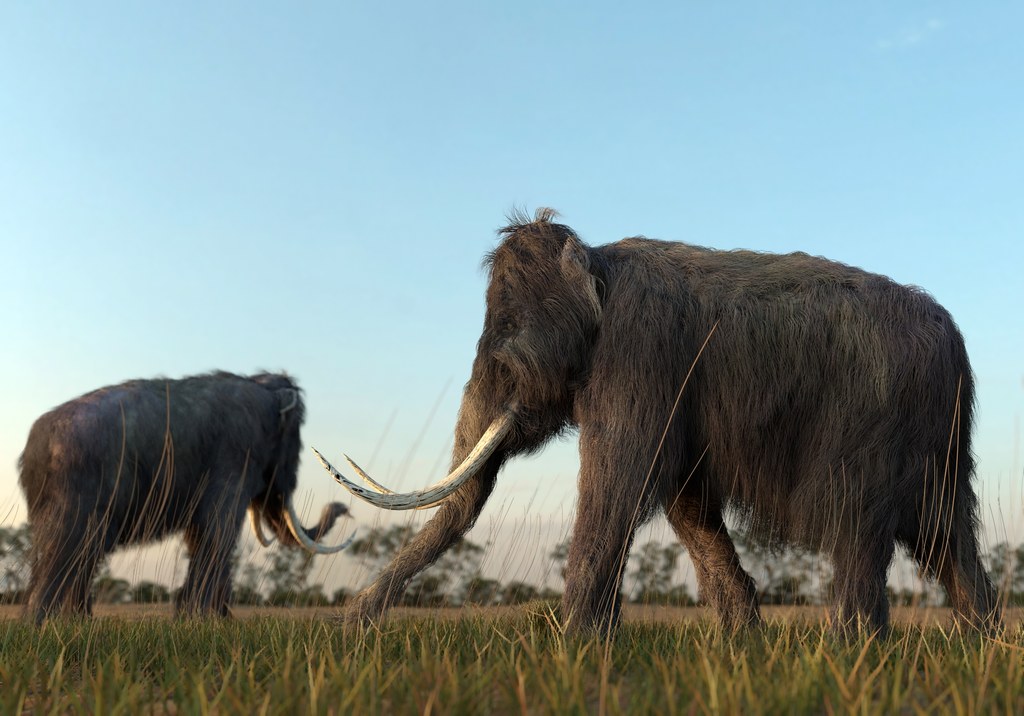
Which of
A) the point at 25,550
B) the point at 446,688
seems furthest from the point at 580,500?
the point at 25,550

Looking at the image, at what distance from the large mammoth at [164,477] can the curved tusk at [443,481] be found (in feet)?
8.78

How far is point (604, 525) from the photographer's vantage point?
409 cm

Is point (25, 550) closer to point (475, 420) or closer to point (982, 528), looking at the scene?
point (475, 420)

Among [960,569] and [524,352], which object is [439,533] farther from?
[960,569]

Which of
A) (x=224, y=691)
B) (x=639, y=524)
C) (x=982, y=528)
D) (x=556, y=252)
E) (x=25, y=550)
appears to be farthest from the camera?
(x=25, y=550)

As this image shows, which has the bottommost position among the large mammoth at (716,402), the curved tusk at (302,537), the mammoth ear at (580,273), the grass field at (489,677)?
the grass field at (489,677)

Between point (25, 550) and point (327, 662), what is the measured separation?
15.9 feet

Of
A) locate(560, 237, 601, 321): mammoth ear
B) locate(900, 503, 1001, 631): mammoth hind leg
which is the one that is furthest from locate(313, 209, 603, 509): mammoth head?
locate(900, 503, 1001, 631): mammoth hind leg

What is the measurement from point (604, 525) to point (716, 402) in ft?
2.66

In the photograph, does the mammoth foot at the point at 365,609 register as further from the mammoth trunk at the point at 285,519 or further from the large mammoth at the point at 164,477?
the mammoth trunk at the point at 285,519

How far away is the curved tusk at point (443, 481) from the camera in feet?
14.1

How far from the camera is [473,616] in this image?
4.71 meters

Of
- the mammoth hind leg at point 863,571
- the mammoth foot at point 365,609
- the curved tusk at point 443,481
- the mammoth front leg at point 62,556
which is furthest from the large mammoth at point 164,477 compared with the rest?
the mammoth hind leg at point 863,571

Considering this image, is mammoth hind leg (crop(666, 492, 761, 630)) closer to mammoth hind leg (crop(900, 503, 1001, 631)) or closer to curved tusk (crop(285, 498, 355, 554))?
mammoth hind leg (crop(900, 503, 1001, 631))
